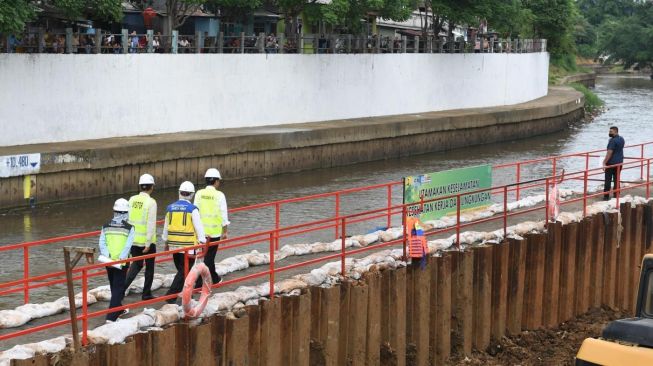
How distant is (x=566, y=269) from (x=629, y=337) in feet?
30.9

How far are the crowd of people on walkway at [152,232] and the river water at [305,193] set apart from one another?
5265 millimetres

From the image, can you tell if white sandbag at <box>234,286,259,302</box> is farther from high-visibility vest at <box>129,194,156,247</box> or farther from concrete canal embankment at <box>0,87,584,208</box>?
concrete canal embankment at <box>0,87,584,208</box>

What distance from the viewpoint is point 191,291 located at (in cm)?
1318

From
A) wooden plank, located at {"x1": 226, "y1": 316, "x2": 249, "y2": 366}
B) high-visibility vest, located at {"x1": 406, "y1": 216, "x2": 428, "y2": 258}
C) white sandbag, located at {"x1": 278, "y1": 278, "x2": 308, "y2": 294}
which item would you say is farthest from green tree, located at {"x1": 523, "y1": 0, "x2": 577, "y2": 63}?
wooden plank, located at {"x1": 226, "y1": 316, "x2": 249, "y2": 366}

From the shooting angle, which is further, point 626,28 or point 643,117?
point 626,28

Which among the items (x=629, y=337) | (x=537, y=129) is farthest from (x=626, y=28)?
(x=629, y=337)

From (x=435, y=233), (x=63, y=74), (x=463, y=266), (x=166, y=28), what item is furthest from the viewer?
(x=166, y=28)

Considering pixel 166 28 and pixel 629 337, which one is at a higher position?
pixel 166 28

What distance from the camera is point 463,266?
1759 cm

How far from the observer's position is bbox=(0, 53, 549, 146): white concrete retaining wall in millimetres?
35625

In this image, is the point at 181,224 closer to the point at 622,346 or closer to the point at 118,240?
the point at 118,240

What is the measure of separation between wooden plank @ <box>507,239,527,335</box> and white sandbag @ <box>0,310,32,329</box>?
8.03 metres

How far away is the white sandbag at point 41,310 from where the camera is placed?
14141mm

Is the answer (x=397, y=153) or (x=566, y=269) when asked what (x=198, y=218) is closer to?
(x=566, y=269)
